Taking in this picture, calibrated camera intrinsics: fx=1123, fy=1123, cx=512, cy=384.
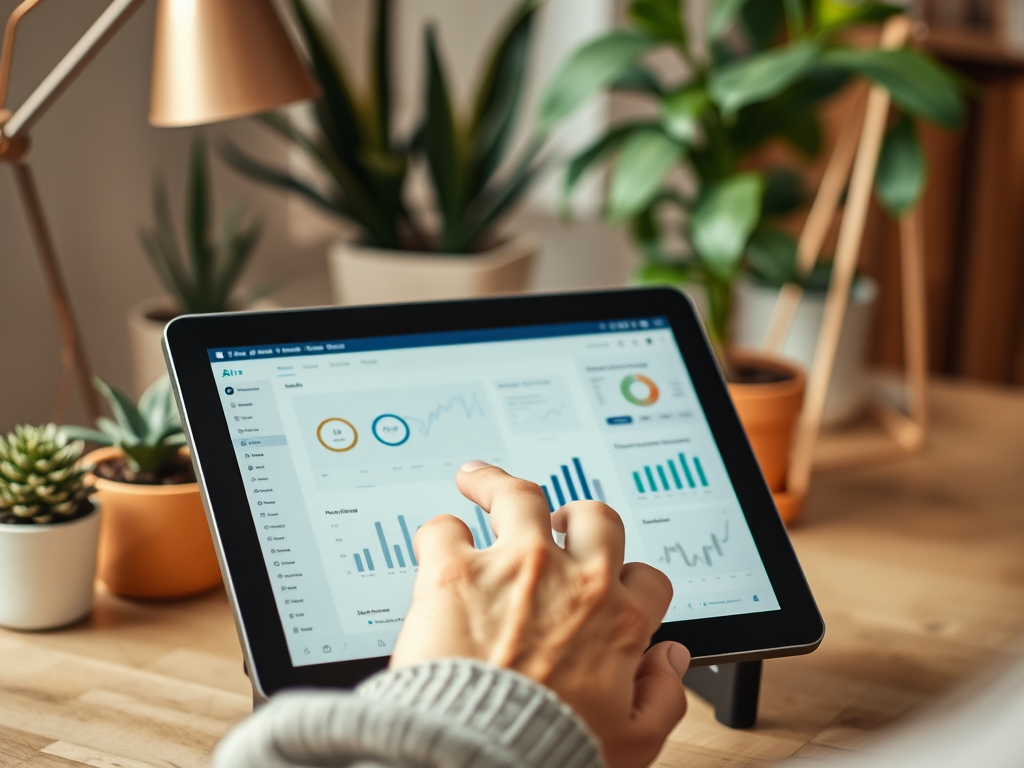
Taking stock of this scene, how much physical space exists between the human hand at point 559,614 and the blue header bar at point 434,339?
0.17m

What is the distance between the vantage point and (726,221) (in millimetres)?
1095

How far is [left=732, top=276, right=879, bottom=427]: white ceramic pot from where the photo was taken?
1306mm

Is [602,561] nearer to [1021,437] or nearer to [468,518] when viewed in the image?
[468,518]

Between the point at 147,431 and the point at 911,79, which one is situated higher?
the point at 911,79

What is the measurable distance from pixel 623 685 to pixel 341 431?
0.24m

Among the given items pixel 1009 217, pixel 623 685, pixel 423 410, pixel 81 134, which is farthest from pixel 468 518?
pixel 1009 217

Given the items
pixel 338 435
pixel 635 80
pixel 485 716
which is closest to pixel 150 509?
pixel 338 435

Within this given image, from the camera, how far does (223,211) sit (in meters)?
1.46

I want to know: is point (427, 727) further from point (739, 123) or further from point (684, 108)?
point (739, 123)

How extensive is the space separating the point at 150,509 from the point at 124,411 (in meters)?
0.08

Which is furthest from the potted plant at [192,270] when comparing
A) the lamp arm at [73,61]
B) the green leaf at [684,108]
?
the green leaf at [684,108]

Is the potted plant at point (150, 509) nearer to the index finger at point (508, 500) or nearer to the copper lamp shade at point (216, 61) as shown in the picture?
the copper lamp shade at point (216, 61)

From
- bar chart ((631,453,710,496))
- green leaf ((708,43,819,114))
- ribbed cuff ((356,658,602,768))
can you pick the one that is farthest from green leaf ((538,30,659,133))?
ribbed cuff ((356,658,602,768))

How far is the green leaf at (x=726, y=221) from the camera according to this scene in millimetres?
1078
